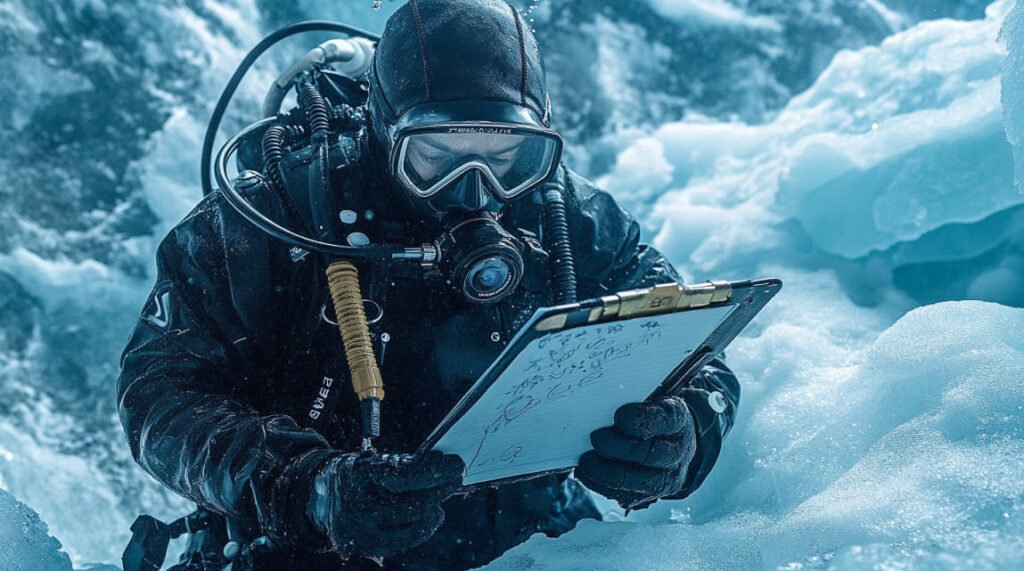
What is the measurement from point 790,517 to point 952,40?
10.1 ft

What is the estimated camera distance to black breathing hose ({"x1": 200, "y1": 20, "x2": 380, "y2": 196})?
2.46 meters

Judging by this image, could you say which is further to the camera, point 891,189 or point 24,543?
point 891,189

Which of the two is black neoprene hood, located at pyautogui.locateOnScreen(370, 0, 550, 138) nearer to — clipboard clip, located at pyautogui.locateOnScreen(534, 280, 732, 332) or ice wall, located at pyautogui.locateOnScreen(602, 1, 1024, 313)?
clipboard clip, located at pyautogui.locateOnScreen(534, 280, 732, 332)

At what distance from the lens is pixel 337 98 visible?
95.6 inches

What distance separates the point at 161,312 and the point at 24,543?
2.23 feet

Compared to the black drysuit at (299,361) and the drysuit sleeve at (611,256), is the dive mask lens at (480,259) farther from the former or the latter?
the drysuit sleeve at (611,256)

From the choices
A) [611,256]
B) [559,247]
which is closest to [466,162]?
[559,247]

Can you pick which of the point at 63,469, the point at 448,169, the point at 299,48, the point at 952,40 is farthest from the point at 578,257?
the point at 299,48

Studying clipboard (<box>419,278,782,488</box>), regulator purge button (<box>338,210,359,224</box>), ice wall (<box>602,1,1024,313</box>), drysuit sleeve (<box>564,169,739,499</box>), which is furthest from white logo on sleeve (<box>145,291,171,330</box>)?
ice wall (<box>602,1,1024,313</box>)

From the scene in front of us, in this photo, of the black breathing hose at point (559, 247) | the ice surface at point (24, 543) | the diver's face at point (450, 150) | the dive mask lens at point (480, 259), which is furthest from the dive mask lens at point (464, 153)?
the ice surface at point (24, 543)

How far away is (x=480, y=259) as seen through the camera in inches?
66.0

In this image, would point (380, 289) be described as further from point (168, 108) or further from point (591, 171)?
point (591, 171)

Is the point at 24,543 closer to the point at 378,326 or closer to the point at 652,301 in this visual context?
the point at 378,326

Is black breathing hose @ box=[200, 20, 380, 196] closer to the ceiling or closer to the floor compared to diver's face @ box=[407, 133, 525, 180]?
closer to the ceiling
